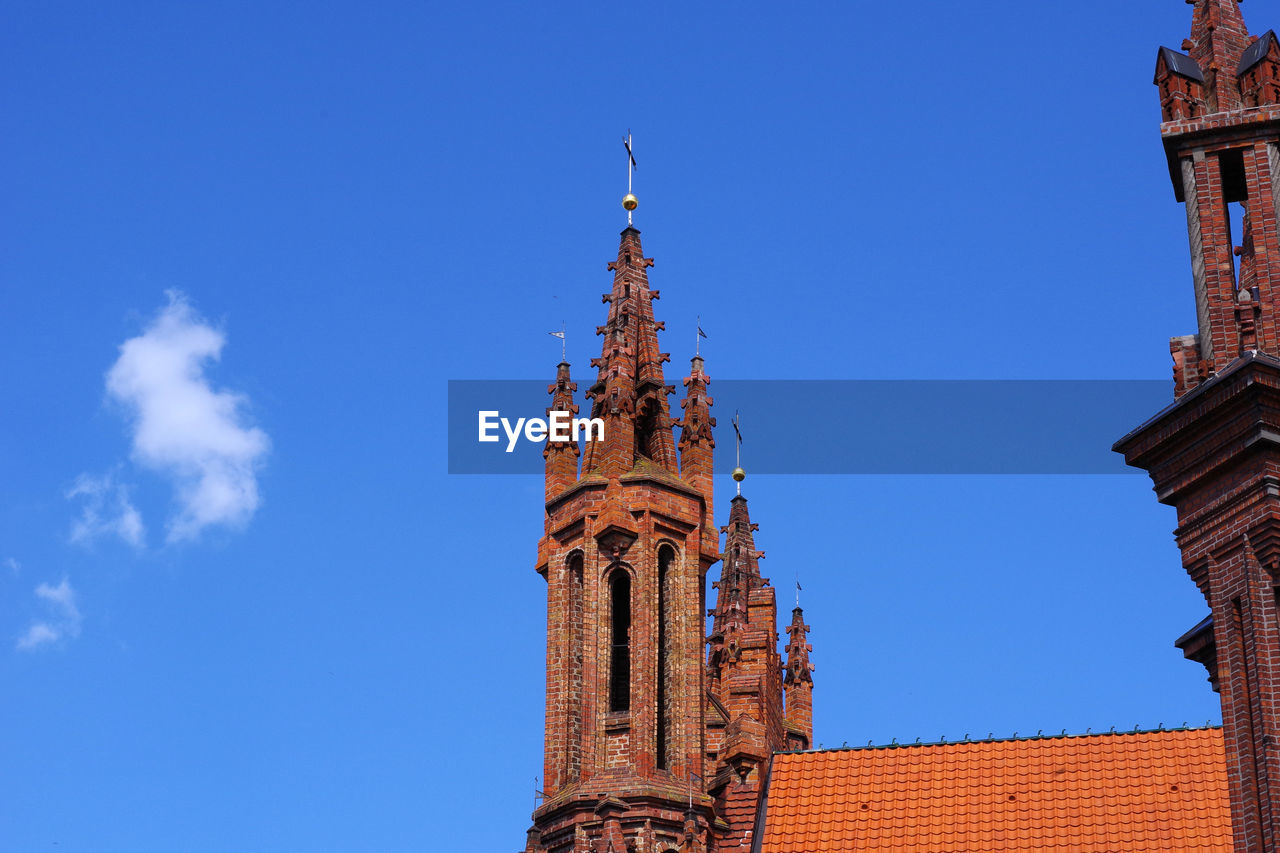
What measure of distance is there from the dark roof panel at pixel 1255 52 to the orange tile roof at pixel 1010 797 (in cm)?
1107

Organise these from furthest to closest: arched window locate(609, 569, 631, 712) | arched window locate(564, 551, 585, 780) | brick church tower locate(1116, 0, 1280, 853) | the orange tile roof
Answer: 1. arched window locate(609, 569, 631, 712)
2. arched window locate(564, 551, 585, 780)
3. the orange tile roof
4. brick church tower locate(1116, 0, 1280, 853)

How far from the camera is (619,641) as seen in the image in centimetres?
3181

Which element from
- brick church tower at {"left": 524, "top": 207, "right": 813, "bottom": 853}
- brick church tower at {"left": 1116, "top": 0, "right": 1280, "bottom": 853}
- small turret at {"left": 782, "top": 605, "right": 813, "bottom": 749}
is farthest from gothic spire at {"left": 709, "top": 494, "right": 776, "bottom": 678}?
brick church tower at {"left": 1116, "top": 0, "right": 1280, "bottom": 853}

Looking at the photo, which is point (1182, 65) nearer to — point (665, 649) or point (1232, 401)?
point (1232, 401)

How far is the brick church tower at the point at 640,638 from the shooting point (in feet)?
98.1

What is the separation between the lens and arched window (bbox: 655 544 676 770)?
30.8 meters

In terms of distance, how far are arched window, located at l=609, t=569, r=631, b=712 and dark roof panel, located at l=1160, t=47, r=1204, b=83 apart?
12.4 meters

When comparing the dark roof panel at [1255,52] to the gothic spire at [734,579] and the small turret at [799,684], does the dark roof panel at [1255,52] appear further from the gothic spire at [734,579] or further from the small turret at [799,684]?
the small turret at [799,684]

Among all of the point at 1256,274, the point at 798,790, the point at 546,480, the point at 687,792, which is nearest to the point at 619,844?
the point at 687,792

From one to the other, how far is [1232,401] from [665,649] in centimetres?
1233

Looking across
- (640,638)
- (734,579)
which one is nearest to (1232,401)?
(640,638)

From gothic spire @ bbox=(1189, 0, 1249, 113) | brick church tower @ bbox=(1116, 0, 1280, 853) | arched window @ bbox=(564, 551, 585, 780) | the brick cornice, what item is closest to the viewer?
brick church tower @ bbox=(1116, 0, 1280, 853)

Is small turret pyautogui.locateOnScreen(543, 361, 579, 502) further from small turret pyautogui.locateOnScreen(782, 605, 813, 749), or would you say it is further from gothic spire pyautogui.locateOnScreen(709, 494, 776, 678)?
small turret pyautogui.locateOnScreen(782, 605, 813, 749)

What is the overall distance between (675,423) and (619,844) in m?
7.61
